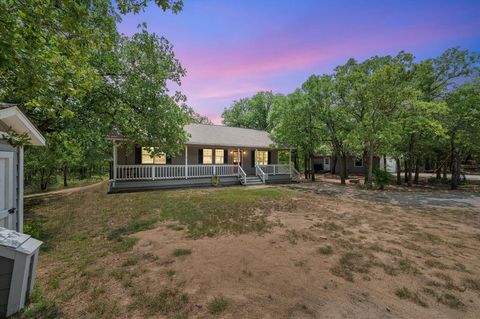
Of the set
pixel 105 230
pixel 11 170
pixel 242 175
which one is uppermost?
pixel 11 170

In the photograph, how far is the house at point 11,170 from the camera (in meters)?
4.53

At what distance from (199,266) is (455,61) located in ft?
79.0

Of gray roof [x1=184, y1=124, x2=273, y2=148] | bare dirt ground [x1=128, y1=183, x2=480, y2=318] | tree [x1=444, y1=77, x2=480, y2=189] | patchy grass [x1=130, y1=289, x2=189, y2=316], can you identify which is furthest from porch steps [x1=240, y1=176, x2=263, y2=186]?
patchy grass [x1=130, y1=289, x2=189, y2=316]

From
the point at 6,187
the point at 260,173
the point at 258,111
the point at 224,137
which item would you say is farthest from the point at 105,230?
the point at 258,111

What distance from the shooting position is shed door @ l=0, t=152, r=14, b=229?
4559 millimetres

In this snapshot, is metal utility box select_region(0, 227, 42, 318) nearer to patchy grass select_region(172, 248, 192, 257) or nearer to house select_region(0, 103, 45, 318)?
house select_region(0, 103, 45, 318)

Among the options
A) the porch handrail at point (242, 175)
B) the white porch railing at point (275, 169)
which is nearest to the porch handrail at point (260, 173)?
the white porch railing at point (275, 169)

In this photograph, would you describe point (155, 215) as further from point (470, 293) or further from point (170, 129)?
point (470, 293)

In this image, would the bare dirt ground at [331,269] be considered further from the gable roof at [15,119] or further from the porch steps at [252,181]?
the porch steps at [252,181]

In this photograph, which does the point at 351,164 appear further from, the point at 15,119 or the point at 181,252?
the point at 15,119

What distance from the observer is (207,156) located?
18.6 m

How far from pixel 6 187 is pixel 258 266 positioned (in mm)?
5727

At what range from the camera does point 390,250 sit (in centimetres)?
527

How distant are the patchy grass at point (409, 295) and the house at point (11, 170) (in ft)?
25.0
